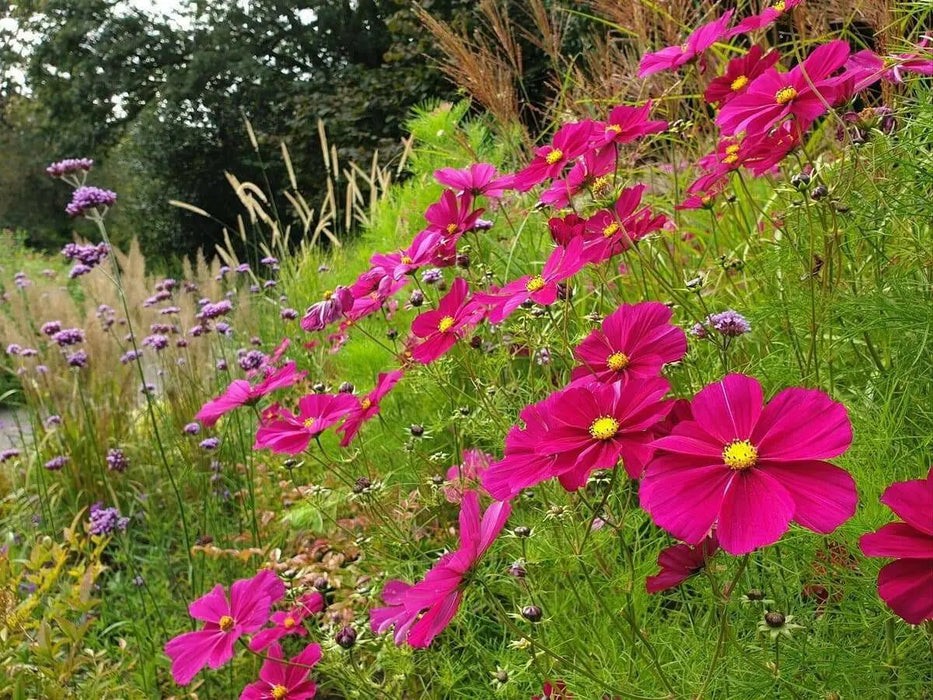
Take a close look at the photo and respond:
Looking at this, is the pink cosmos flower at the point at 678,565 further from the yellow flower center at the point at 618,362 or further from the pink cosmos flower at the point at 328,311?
the pink cosmos flower at the point at 328,311

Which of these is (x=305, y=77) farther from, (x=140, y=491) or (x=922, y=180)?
(x=922, y=180)

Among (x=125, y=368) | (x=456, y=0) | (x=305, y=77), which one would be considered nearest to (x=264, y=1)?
(x=305, y=77)

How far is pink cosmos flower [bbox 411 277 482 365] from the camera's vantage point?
0.98 m

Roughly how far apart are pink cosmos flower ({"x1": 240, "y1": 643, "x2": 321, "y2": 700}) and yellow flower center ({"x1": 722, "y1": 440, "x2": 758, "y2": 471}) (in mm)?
650

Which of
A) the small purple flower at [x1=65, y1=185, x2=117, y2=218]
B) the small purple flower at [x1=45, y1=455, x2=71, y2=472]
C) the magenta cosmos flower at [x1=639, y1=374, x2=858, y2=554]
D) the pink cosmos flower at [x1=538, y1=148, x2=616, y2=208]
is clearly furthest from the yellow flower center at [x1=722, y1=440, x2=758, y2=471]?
the small purple flower at [x1=45, y1=455, x2=71, y2=472]

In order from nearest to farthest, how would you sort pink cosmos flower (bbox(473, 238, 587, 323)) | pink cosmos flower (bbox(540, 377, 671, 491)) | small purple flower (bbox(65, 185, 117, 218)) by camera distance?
pink cosmos flower (bbox(540, 377, 671, 491)) → pink cosmos flower (bbox(473, 238, 587, 323)) → small purple flower (bbox(65, 185, 117, 218))

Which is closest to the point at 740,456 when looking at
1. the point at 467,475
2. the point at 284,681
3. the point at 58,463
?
the point at 284,681

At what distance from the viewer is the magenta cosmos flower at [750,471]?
501 millimetres

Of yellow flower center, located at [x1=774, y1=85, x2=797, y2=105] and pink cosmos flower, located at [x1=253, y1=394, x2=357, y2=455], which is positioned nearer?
yellow flower center, located at [x1=774, y1=85, x2=797, y2=105]

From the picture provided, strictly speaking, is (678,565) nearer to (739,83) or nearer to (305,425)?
(305,425)

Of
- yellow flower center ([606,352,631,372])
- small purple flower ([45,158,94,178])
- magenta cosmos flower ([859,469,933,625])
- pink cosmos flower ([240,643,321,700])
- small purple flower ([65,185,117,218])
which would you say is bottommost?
pink cosmos flower ([240,643,321,700])

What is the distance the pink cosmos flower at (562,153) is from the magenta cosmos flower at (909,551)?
695mm

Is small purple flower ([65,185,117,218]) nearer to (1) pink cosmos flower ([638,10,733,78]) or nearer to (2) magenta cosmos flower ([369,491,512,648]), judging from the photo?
(1) pink cosmos flower ([638,10,733,78])

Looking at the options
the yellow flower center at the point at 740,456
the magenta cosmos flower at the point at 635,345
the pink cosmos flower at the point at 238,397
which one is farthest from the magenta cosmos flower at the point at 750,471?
the pink cosmos flower at the point at 238,397
